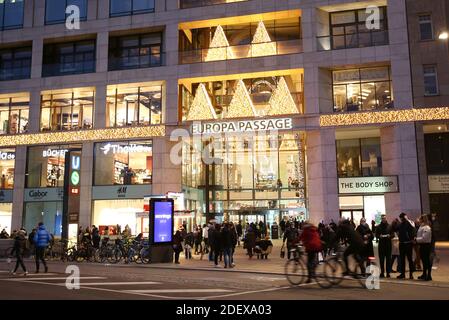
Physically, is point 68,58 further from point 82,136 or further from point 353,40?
point 353,40

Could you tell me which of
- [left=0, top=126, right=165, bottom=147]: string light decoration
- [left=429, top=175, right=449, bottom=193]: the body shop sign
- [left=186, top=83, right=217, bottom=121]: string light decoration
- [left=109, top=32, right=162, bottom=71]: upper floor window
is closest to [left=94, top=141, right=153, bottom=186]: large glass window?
[left=0, top=126, right=165, bottom=147]: string light decoration

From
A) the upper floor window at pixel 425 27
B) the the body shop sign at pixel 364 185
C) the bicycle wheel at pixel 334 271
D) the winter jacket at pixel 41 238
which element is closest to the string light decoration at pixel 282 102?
the the body shop sign at pixel 364 185

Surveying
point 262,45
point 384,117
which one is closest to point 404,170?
point 384,117

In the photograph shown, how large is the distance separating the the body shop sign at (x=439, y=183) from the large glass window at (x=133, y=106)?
19906mm

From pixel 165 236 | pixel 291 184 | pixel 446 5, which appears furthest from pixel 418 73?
pixel 165 236

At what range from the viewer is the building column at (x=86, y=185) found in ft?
110

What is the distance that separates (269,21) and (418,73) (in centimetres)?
1163

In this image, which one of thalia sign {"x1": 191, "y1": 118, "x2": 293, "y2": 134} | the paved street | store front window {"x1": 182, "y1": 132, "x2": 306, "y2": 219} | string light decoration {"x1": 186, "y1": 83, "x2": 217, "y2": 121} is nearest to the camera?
the paved street

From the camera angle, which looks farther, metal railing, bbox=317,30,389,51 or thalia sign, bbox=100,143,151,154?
thalia sign, bbox=100,143,151,154

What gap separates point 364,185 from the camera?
30.6 metres

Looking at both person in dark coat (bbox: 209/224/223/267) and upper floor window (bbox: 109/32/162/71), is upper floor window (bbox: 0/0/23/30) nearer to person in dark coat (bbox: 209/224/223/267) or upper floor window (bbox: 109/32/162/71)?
upper floor window (bbox: 109/32/162/71)

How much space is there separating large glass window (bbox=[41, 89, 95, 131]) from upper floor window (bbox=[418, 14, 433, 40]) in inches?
984

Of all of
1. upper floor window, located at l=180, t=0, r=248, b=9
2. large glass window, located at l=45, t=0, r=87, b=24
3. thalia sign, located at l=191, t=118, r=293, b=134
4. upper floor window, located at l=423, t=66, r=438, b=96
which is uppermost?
large glass window, located at l=45, t=0, r=87, b=24

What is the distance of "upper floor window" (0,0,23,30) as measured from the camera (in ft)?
124
